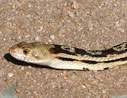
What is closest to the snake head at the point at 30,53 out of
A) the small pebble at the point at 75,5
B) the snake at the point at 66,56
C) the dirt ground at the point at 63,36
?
the snake at the point at 66,56

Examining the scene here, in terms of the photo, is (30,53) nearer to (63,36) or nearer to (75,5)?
(63,36)

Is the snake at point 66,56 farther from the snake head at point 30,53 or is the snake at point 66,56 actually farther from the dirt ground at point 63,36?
the dirt ground at point 63,36

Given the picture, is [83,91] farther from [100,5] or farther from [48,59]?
[100,5]

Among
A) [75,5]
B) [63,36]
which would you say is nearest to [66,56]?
[63,36]

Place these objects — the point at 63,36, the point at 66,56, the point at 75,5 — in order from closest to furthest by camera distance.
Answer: the point at 66,56, the point at 63,36, the point at 75,5

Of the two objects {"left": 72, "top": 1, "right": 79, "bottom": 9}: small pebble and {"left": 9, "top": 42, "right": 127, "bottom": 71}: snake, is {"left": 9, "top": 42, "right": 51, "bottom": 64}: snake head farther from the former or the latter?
{"left": 72, "top": 1, "right": 79, "bottom": 9}: small pebble

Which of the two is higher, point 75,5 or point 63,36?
point 75,5
